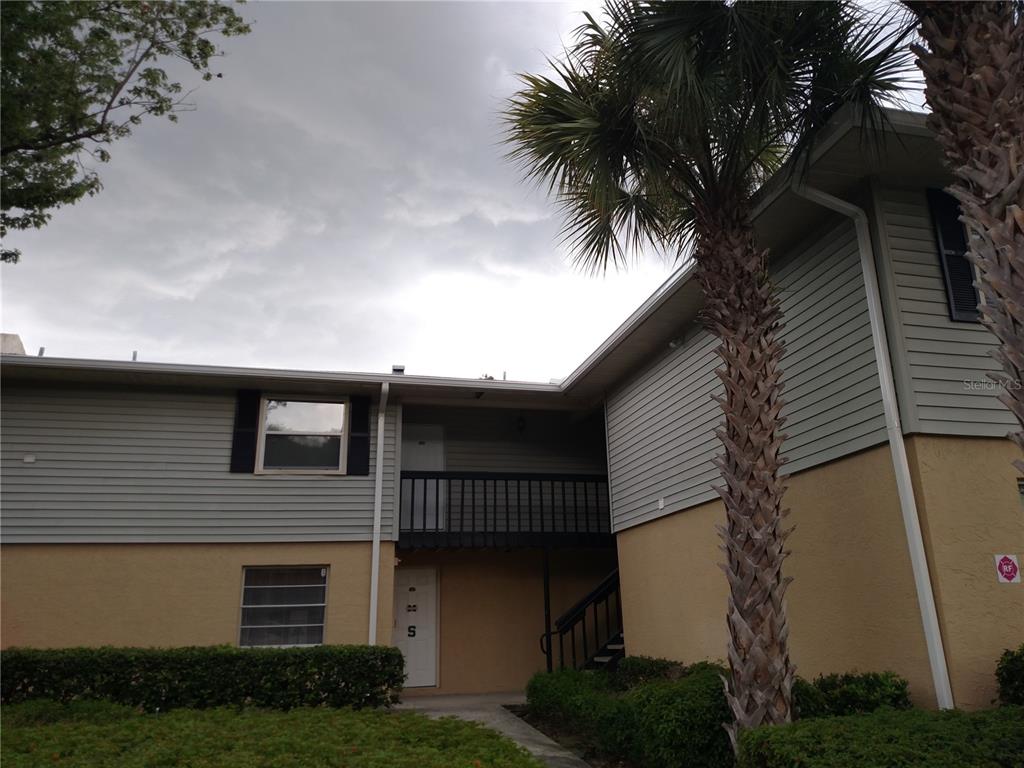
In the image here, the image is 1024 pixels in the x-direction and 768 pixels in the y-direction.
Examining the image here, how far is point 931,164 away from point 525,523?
27.5 ft

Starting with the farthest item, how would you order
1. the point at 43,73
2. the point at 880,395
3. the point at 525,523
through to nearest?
the point at 525,523 → the point at 43,73 → the point at 880,395

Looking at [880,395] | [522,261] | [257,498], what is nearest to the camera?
[880,395]

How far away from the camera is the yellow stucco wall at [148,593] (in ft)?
32.7

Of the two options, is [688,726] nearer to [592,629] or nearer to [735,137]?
[735,137]

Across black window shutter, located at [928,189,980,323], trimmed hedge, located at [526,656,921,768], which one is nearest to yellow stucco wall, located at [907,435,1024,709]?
trimmed hedge, located at [526,656,921,768]

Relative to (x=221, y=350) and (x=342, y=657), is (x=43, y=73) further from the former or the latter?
(x=221, y=350)

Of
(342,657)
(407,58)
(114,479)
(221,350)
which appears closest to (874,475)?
(342,657)

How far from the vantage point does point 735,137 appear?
6305mm

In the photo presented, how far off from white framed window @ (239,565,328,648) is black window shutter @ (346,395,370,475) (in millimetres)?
1528

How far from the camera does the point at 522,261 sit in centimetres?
1389

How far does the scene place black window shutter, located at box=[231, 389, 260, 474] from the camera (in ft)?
36.0

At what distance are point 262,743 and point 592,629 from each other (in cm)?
827

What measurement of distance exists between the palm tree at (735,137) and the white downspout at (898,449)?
30.0 inches

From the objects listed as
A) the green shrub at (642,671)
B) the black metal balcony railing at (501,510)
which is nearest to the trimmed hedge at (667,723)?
the green shrub at (642,671)
